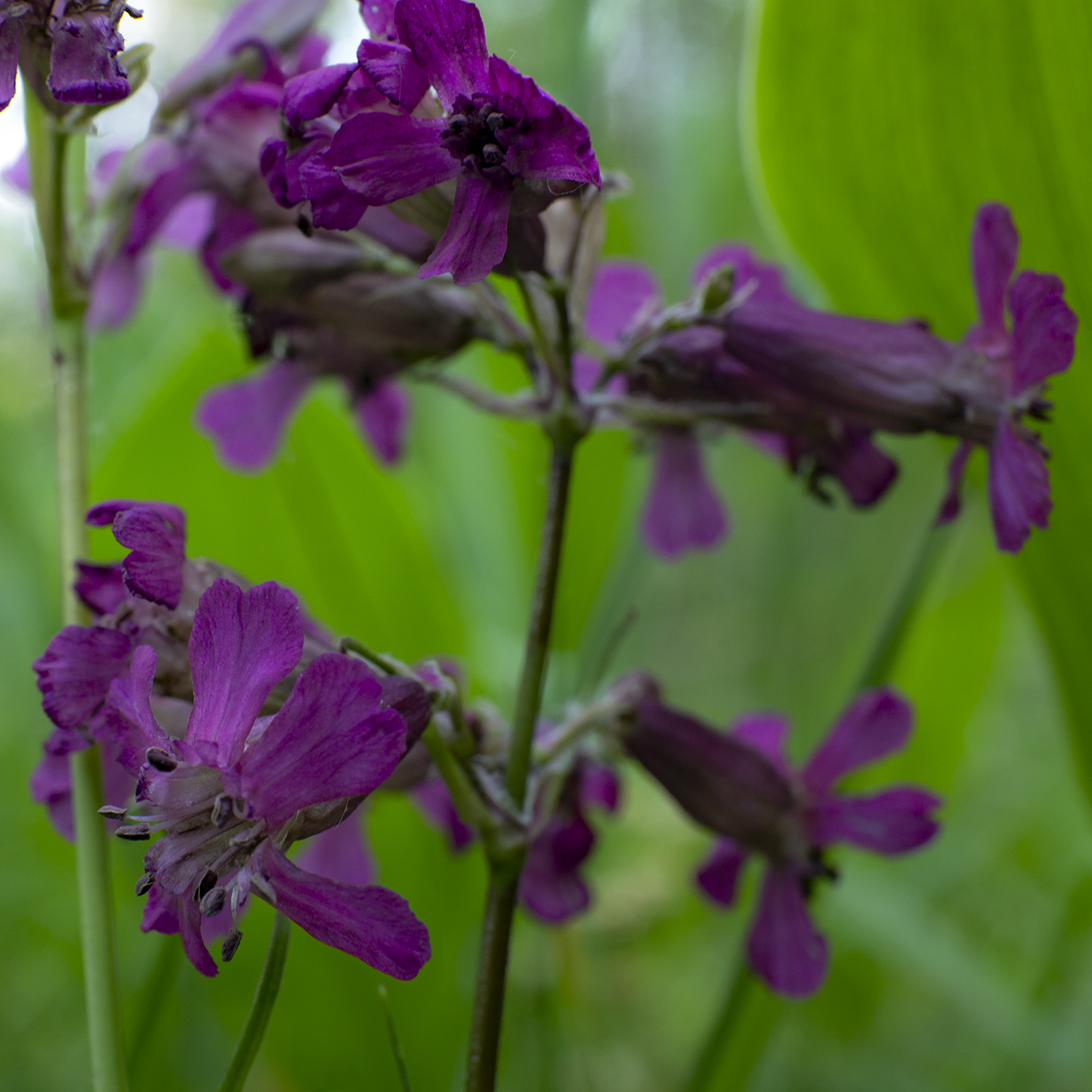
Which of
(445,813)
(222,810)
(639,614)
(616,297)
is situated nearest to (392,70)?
(222,810)

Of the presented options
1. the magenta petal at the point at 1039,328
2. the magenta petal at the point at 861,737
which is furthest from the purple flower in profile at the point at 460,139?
the magenta petal at the point at 861,737

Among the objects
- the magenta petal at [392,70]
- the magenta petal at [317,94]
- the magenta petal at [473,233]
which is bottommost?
the magenta petal at [473,233]

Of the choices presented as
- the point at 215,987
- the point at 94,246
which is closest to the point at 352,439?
the point at 94,246

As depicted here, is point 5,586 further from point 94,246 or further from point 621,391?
point 621,391

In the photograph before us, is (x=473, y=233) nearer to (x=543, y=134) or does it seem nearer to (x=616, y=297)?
(x=543, y=134)

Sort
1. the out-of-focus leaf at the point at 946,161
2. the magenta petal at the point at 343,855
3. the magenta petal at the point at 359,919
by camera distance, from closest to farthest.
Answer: the magenta petal at the point at 359,919, the out-of-focus leaf at the point at 946,161, the magenta petal at the point at 343,855

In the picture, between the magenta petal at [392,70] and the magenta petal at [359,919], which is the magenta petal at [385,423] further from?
the magenta petal at [359,919]

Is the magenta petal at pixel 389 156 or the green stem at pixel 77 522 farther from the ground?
the magenta petal at pixel 389 156
